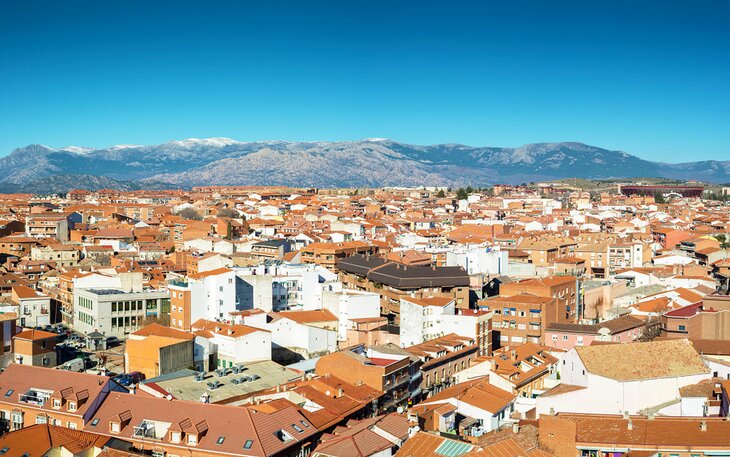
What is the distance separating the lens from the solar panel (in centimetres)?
1521

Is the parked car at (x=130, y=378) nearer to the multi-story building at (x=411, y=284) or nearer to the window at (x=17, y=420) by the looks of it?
the window at (x=17, y=420)

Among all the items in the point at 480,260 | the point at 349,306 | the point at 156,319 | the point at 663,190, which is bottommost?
the point at 156,319

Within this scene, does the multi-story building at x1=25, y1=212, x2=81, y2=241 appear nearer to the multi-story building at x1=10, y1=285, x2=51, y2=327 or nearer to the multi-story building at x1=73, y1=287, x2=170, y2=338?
the multi-story building at x1=10, y1=285, x2=51, y2=327

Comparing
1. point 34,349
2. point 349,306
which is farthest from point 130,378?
point 349,306

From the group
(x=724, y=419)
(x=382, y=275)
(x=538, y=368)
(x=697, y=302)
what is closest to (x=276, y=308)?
(x=382, y=275)

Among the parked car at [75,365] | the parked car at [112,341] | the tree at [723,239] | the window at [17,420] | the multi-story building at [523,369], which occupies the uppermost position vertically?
the tree at [723,239]

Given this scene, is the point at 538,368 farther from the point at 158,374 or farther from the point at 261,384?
the point at 158,374

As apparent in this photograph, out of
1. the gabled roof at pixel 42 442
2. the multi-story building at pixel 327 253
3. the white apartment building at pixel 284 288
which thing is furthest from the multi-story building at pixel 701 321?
the multi-story building at pixel 327 253

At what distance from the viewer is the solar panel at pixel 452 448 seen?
1521 centimetres

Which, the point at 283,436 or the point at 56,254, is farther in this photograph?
the point at 56,254

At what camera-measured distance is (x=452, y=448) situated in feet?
50.7

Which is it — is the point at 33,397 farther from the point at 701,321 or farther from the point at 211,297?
the point at 701,321

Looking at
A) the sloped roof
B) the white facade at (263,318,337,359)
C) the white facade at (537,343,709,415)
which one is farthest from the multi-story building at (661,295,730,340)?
the white facade at (263,318,337,359)

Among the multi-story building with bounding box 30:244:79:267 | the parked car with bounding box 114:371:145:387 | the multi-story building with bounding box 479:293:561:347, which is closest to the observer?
the parked car with bounding box 114:371:145:387
